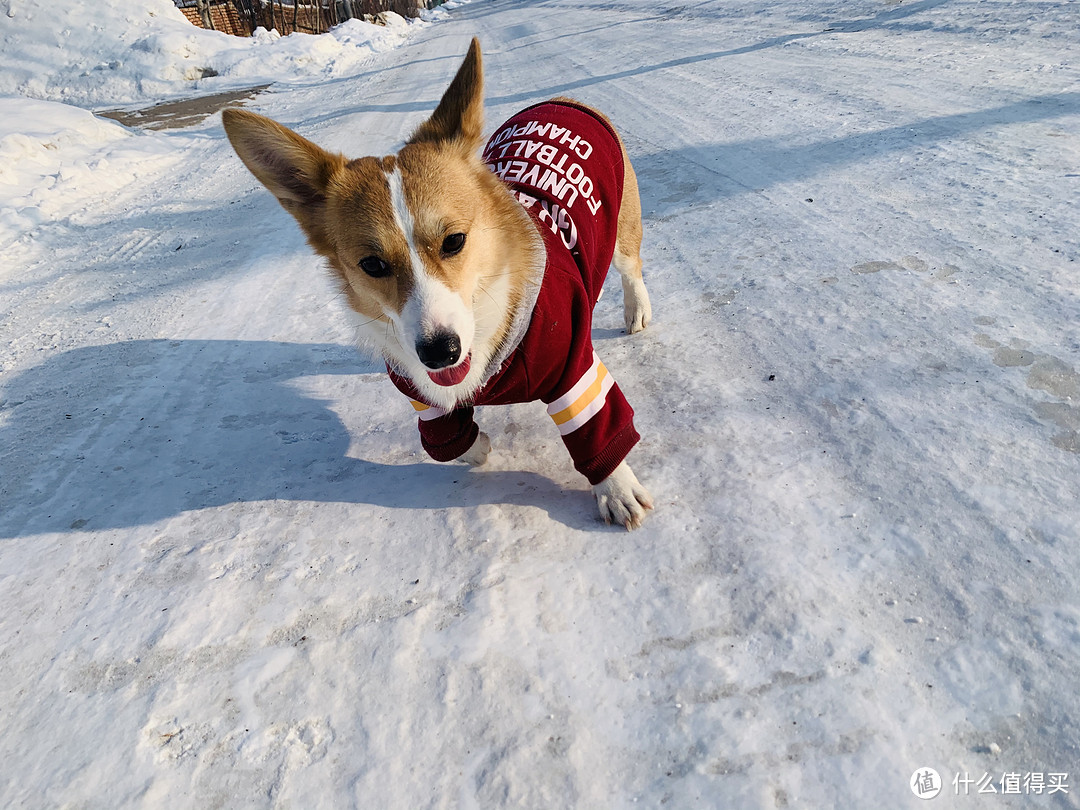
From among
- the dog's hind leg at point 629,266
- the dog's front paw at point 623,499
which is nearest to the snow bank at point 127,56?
the dog's hind leg at point 629,266

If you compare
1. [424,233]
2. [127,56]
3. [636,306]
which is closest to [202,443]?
[424,233]

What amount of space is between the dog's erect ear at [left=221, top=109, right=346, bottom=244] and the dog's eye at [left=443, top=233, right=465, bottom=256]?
48cm

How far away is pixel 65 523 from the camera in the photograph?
2260mm

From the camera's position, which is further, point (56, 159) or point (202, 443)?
point (56, 159)

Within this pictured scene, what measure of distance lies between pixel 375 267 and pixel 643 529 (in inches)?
45.5

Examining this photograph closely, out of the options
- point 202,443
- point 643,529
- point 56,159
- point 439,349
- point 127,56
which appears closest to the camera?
point 439,349

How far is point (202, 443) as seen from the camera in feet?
8.63

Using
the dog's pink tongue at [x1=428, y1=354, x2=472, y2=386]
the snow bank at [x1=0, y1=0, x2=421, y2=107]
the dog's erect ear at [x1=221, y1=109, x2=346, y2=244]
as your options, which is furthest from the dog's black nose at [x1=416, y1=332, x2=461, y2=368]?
the snow bank at [x1=0, y1=0, x2=421, y2=107]

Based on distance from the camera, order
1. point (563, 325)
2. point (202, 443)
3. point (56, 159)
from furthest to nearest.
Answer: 1. point (56, 159)
2. point (202, 443)
3. point (563, 325)

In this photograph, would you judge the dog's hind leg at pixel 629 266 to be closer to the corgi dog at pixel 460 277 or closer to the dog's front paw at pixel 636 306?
the dog's front paw at pixel 636 306

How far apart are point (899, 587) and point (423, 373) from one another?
4.88 ft

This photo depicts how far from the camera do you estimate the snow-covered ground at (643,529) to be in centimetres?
136

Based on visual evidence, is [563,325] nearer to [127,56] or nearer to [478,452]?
[478,452]

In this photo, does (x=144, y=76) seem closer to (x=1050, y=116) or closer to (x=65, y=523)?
(x=65, y=523)
